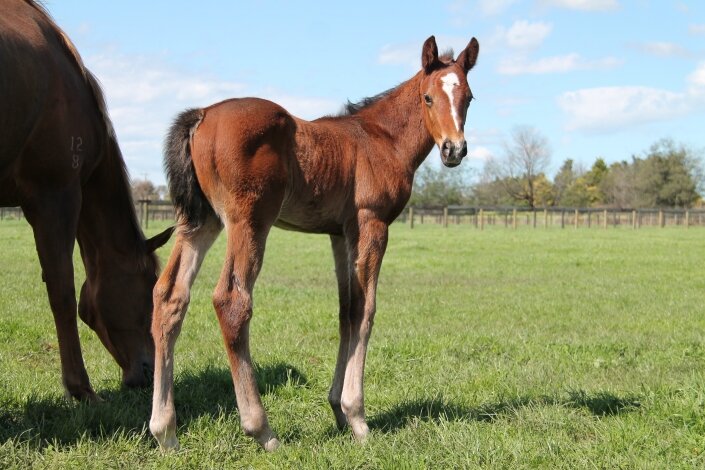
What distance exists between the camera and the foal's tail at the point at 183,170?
12.5ft

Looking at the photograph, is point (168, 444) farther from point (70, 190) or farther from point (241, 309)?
point (70, 190)

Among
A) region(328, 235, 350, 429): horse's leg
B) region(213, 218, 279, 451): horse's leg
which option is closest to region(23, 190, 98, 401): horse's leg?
region(213, 218, 279, 451): horse's leg

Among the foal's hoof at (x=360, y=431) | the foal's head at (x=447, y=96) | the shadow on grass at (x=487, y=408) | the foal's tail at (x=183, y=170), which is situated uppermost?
the foal's head at (x=447, y=96)

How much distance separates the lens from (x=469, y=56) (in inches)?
176

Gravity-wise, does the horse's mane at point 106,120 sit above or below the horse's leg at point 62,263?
above

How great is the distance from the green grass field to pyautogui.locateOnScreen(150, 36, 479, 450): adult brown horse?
13.3 inches

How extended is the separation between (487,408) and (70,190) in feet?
9.56

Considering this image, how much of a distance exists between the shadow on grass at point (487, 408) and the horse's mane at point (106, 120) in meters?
1.93

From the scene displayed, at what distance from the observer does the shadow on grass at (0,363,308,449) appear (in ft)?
12.6

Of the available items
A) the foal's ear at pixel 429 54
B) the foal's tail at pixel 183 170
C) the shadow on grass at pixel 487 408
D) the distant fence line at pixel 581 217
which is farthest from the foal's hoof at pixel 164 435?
the distant fence line at pixel 581 217

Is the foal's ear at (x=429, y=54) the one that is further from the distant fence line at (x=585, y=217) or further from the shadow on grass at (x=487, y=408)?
the distant fence line at (x=585, y=217)

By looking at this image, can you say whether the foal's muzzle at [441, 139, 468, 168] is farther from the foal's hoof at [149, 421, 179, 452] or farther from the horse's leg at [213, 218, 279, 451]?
the foal's hoof at [149, 421, 179, 452]

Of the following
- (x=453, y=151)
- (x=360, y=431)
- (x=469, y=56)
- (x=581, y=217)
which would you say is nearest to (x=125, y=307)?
(x=360, y=431)

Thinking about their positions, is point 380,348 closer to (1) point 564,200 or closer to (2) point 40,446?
(2) point 40,446
